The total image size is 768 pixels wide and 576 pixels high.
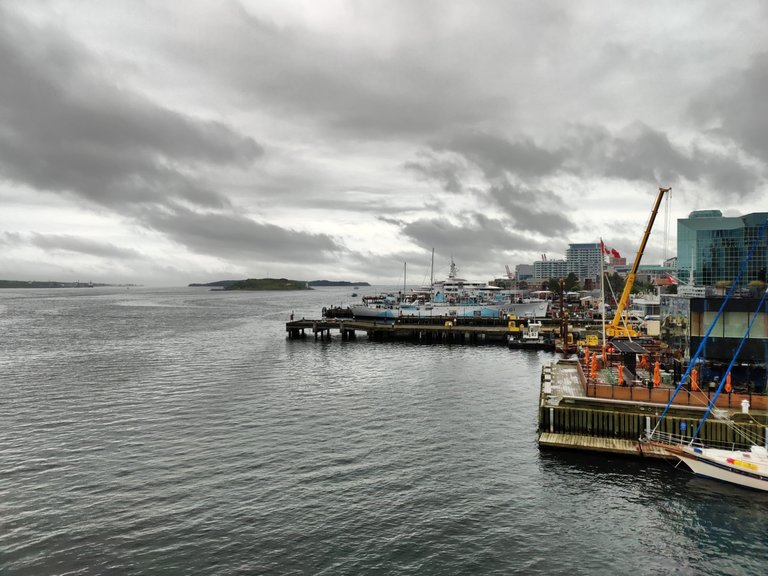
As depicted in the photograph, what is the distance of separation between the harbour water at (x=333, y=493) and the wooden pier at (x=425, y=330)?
4147cm

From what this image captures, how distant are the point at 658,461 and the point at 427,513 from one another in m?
14.7

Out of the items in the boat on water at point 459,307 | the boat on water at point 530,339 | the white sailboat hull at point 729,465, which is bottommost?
the white sailboat hull at point 729,465

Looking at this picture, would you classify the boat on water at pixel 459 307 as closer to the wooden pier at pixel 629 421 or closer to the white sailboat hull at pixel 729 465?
the wooden pier at pixel 629 421

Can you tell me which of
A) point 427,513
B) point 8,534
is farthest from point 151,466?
point 427,513

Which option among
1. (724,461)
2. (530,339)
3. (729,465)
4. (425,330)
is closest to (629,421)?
(724,461)

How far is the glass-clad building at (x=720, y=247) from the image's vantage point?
140750mm

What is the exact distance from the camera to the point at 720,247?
15012 centimetres

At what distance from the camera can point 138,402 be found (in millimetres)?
45125

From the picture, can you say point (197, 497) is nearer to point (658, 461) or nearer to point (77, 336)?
point (658, 461)

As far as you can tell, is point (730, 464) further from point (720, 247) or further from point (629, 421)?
point (720, 247)

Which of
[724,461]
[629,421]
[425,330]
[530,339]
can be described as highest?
[425,330]

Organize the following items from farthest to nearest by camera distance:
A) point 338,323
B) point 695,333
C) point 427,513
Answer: point 338,323 < point 695,333 < point 427,513

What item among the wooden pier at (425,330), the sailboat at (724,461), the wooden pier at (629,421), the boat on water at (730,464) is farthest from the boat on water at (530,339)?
the boat on water at (730,464)

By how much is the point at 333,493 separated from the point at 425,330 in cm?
6788
